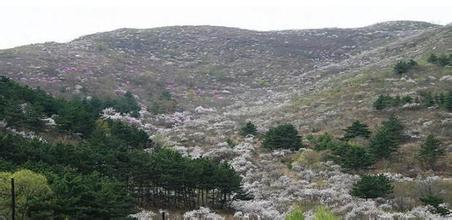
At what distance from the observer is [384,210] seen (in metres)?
34.9

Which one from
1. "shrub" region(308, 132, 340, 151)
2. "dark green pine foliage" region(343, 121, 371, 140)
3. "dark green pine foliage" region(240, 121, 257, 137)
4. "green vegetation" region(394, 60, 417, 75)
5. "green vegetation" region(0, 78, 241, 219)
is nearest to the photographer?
"green vegetation" region(0, 78, 241, 219)

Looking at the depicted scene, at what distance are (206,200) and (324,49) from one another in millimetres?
87555

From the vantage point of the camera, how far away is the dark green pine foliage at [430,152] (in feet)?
137

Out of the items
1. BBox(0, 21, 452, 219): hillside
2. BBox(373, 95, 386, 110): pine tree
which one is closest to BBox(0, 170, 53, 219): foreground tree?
BBox(0, 21, 452, 219): hillside

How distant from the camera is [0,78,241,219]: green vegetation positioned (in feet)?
88.5

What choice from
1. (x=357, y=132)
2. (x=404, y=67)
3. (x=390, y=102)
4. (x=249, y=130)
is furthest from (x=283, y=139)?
(x=404, y=67)

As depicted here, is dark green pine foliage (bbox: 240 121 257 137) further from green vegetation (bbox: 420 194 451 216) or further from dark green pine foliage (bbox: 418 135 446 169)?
green vegetation (bbox: 420 194 451 216)

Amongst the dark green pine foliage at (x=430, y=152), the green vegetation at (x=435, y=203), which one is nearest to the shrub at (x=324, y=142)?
the dark green pine foliage at (x=430, y=152)

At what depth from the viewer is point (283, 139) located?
52.2 meters

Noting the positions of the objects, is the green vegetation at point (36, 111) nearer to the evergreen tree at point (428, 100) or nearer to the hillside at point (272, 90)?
the hillside at point (272, 90)

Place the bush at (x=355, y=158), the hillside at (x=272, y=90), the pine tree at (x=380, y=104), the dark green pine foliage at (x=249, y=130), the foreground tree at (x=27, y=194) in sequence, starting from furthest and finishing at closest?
1. the dark green pine foliage at (x=249, y=130)
2. the pine tree at (x=380, y=104)
3. the bush at (x=355, y=158)
4. the hillside at (x=272, y=90)
5. the foreground tree at (x=27, y=194)

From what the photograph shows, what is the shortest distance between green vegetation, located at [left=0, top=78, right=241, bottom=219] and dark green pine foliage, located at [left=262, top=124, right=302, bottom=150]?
1204 centimetres

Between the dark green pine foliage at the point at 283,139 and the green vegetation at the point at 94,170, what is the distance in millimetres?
12039

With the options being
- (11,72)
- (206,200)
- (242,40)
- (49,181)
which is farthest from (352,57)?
(49,181)
